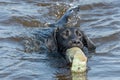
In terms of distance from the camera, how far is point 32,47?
9164 millimetres

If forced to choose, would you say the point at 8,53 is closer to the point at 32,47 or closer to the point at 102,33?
the point at 32,47

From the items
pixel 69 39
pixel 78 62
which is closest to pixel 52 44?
pixel 69 39

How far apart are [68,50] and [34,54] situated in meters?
1.10

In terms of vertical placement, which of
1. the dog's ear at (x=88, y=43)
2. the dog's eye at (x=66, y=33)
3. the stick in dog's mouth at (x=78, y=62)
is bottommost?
the stick in dog's mouth at (x=78, y=62)

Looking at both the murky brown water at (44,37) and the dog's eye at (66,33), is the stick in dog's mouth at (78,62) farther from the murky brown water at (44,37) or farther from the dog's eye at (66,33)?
the dog's eye at (66,33)

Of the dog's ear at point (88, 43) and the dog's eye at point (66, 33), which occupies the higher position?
the dog's eye at point (66, 33)

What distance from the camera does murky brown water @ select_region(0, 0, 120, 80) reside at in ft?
24.6

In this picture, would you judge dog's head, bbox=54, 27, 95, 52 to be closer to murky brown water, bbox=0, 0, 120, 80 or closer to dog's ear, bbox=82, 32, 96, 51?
dog's ear, bbox=82, 32, 96, 51

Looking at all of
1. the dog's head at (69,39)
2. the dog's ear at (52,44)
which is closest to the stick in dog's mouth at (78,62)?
the dog's head at (69,39)

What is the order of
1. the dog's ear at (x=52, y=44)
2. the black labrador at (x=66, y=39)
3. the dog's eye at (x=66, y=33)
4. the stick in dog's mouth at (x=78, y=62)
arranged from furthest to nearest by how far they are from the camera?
the dog's ear at (x=52, y=44)
the dog's eye at (x=66, y=33)
the black labrador at (x=66, y=39)
the stick in dog's mouth at (x=78, y=62)

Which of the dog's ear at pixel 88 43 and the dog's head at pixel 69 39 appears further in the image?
the dog's ear at pixel 88 43

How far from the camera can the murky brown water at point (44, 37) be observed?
750 cm

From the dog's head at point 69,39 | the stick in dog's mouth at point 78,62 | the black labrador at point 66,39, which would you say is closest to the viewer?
the stick in dog's mouth at point 78,62

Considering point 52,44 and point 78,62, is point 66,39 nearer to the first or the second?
point 52,44
